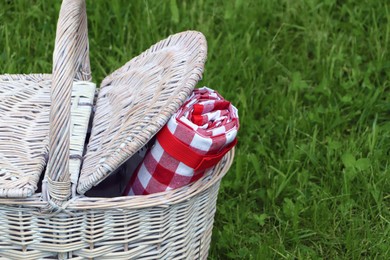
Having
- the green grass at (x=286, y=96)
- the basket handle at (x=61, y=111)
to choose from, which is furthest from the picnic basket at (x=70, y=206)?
the green grass at (x=286, y=96)

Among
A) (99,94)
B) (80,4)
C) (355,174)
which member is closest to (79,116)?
(99,94)

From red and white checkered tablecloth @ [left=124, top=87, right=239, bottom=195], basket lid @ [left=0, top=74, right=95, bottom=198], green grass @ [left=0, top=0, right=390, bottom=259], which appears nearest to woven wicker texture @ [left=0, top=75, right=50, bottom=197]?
basket lid @ [left=0, top=74, right=95, bottom=198]

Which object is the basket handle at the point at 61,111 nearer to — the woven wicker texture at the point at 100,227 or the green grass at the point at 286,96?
the woven wicker texture at the point at 100,227

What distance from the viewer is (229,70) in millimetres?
2969

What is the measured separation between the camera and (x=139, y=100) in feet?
6.59

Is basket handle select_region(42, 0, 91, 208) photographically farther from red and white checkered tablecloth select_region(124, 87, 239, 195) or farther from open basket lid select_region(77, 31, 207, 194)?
red and white checkered tablecloth select_region(124, 87, 239, 195)

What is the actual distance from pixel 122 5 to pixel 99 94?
1039 millimetres

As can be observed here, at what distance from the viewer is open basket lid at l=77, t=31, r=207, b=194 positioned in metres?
1.83

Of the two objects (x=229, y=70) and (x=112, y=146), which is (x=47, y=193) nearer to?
(x=112, y=146)

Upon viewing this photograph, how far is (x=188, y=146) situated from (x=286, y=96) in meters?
1.22

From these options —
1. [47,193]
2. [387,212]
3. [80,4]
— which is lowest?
[387,212]

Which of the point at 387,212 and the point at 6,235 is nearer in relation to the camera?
the point at 6,235

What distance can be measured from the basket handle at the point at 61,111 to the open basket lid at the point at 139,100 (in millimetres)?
70

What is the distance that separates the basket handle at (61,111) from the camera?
171 cm
